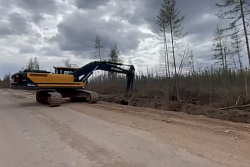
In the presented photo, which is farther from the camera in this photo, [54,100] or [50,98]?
[50,98]

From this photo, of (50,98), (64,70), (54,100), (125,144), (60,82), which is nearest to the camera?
(125,144)

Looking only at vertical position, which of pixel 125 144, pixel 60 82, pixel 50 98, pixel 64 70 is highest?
pixel 64 70

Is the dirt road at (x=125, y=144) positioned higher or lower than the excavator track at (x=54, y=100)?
lower

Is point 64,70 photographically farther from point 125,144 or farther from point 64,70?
point 125,144

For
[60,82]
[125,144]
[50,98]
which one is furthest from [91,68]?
[125,144]

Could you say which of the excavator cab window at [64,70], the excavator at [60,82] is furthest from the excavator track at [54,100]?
the excavator cab window at [64,70]

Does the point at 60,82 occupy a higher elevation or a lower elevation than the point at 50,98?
higher

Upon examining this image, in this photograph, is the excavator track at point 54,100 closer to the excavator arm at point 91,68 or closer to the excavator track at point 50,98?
the excavator track at point 50,98

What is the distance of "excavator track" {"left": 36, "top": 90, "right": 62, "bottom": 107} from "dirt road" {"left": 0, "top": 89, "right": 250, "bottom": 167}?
226 inches

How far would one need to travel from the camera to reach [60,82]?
1608cm

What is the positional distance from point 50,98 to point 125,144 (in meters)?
10.3

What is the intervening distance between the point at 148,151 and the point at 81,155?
1.48 m

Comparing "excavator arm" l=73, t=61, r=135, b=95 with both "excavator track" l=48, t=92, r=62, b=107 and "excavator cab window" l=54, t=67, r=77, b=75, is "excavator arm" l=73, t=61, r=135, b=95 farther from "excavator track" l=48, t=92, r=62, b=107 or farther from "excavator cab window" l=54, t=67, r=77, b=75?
"excavator track" l=48, t=92, r=62, b=107

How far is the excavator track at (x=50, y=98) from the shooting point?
15141 millimetres
